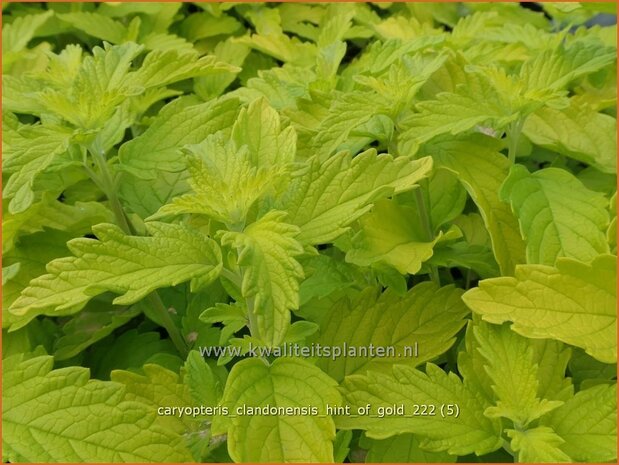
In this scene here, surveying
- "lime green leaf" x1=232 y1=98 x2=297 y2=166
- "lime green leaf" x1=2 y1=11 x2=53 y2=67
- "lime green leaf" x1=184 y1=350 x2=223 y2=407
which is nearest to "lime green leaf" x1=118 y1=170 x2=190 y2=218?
"lime green leaf" x1=232 y1=98 x2=297 y2=166

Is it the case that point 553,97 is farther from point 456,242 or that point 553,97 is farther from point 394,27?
point 394,27

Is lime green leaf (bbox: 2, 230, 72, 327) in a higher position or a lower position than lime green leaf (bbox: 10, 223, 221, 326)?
lower

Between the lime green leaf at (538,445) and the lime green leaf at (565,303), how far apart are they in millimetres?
120

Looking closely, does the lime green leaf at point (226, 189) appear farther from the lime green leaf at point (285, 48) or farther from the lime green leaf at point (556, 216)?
the lime green leaf at point (285, 48)

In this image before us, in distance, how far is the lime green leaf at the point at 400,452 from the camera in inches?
38.7

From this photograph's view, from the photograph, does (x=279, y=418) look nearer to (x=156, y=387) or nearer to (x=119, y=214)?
(x=156, y=387)

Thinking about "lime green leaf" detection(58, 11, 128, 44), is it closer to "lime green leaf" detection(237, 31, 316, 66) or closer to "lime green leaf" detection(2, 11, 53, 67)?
"lime green leaf" detection(2, 11, 53, 67)

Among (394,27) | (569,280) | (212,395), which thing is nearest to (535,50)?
(394,27)

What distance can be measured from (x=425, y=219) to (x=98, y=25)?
45.5 inches

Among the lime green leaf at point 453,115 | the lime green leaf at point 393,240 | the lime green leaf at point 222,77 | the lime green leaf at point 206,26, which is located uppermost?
the lime green leaf at point 453,115

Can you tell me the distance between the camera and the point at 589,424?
0.90 m

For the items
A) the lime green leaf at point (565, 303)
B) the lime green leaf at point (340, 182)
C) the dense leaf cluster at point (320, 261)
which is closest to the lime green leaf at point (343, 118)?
the dense leaf cluster at point (320, 261)

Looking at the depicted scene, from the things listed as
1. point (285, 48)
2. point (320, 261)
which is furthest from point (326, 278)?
point (285, 48)

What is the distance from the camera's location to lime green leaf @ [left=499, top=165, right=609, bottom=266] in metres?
1.00
